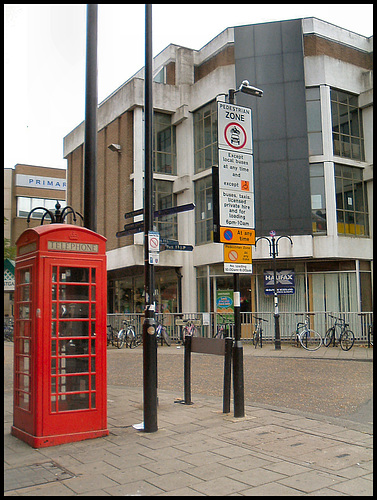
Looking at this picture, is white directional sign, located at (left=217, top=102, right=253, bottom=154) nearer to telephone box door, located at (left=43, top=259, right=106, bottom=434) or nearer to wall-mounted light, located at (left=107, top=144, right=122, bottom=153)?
telephone box door, located at (left=43, top=259, right=106, bottom=434)

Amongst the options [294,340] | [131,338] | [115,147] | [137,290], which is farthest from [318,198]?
[137,290]

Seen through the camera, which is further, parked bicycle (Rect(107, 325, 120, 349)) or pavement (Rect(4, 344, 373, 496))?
parked bicycle (Rect(107, 325, 120, 349))

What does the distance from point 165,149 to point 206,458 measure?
2367 centimetres

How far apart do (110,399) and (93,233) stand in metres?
3.70

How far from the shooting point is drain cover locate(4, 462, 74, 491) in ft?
15.3

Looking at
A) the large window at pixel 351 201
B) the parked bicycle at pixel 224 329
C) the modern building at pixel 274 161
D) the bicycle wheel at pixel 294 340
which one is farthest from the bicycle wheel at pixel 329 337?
the large window at pixel 351 201

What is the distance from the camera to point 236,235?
7828 mm

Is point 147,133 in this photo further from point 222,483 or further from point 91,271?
point 222,483

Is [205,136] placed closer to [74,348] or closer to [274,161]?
[274,161]

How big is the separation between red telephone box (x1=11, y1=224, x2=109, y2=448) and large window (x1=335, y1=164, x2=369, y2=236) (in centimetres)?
1860

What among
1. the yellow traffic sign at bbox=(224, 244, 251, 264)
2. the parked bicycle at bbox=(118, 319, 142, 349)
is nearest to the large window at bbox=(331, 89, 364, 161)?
the parked bicycle at bbox=(118, 319, 142, 349)

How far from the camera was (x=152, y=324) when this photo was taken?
22.1 ft

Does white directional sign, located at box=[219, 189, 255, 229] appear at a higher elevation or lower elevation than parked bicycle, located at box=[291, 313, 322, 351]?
higher

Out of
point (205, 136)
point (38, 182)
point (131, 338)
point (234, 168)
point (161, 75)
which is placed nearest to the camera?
point (234, 168)
